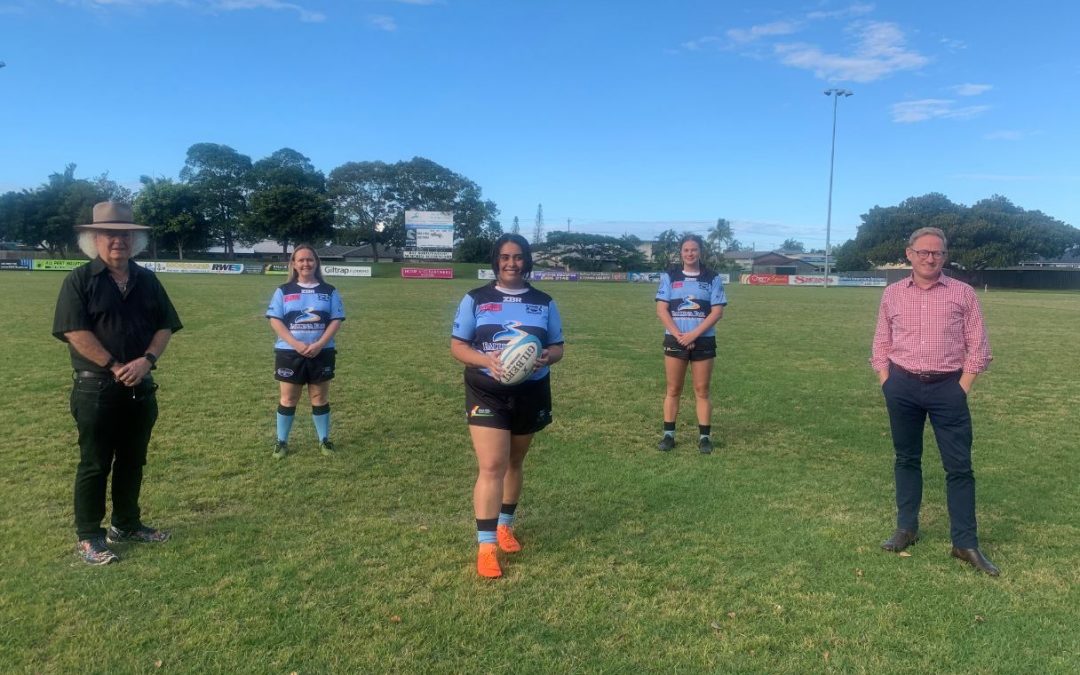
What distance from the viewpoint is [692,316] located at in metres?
6.67

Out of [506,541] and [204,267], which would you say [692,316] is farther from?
[204,267]

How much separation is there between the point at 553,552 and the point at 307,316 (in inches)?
133

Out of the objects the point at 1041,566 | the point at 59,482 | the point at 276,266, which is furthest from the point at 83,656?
the point at 276,266

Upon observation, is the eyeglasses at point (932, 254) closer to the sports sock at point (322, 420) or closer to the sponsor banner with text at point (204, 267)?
the sports sock at point (322, 420)

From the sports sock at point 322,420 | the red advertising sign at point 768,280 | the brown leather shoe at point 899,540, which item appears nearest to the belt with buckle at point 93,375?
the sports sock at point 322,420

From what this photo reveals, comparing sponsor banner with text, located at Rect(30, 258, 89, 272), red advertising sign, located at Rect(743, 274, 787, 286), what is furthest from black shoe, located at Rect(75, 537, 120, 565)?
red advertising sign, located at Rect(743, 274, 787, 286)

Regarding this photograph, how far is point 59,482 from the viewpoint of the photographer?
5418 millimetres

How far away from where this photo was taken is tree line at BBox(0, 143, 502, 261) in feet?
225

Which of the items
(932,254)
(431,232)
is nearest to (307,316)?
(932,254)

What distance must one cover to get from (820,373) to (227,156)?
265 feet

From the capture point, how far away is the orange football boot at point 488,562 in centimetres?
399

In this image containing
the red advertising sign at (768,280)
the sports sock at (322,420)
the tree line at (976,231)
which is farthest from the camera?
the red advertising sign at (768,280)

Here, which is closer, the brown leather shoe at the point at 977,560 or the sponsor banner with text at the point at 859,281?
the brown leather shoe at the point at 977,560

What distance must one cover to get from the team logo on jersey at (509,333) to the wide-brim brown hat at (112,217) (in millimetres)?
2142
